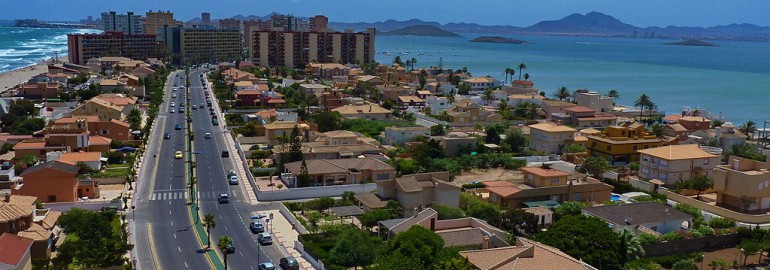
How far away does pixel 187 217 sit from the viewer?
110 feet

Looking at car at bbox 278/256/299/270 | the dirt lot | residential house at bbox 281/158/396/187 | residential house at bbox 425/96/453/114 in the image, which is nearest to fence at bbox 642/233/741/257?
the dirt lot

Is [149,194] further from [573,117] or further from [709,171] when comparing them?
[573,117]

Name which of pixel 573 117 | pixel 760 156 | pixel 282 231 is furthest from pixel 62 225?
pixel 573 117

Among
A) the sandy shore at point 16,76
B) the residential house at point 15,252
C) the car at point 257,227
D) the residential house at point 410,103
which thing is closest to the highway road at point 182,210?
the car at point 257,227

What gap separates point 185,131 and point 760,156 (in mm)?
44534

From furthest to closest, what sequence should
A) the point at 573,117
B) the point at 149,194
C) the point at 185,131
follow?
the point at 573,117 → the point at 185,131 → the point at 149,194

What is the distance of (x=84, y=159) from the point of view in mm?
42031

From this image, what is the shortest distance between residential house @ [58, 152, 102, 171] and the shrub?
3484 cm

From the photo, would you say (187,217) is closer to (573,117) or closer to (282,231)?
(282,231)

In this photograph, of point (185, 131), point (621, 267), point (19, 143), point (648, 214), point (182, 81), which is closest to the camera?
point (621, 267)

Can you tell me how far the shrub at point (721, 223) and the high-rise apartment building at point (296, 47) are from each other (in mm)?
96659

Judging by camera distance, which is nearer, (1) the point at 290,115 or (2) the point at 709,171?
(2) the point at 709,171

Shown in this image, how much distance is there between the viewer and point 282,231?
3178 cm

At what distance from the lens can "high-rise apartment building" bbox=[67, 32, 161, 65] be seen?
117438 mm
